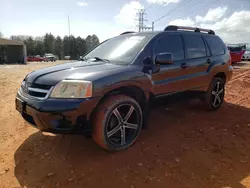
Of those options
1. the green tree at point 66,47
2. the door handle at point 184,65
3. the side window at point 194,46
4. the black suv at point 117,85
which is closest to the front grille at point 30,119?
the black suv at point 117,85

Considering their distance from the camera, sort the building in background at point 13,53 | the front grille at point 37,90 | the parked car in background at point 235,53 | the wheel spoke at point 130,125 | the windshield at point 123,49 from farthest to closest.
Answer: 1. the building in background at point 13,53
2. the parked car in background at point 235,53
3. the windshield at point 123,49
4. the wheel spoke at point 130,125
5. the front grille at point 37,90

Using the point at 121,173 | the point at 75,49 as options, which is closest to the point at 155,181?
the point at 121,173

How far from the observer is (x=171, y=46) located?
3.80 meters

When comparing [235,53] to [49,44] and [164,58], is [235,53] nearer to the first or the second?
[164,58]

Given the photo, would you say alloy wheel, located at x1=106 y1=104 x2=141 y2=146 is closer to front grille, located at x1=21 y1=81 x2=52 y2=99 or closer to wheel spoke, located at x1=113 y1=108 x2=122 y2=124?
wheel spoke, located at x1=113 y1=108 x2=122 y2=124

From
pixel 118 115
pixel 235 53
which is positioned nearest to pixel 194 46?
pixel 118 115

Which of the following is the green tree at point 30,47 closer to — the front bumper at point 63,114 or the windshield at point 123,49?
the windshield at point 123,49

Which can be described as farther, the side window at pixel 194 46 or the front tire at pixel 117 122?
the side window at pixel 194 46

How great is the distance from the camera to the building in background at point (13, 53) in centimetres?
3484

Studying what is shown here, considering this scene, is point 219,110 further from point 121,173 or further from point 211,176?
point 121,173

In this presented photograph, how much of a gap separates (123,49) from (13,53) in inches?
1551

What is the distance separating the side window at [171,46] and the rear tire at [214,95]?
1379 millimetres

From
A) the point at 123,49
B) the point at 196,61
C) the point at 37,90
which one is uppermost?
the point at 123,49

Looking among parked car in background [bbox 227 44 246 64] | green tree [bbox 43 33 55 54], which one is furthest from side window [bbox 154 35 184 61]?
green tree [bbox 43 33 55 54]
